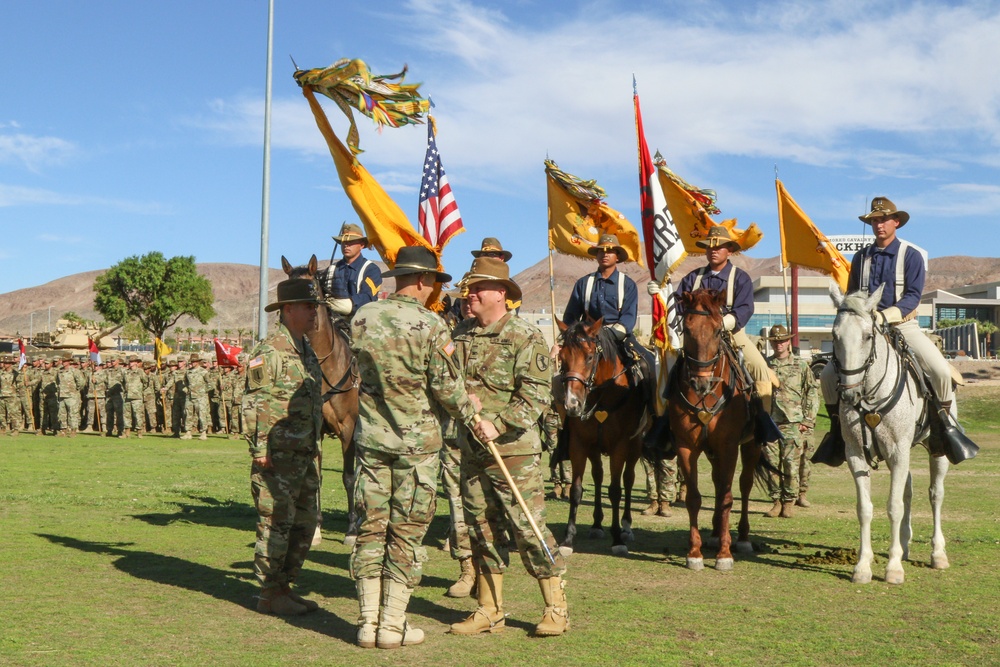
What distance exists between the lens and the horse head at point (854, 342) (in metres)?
8.59

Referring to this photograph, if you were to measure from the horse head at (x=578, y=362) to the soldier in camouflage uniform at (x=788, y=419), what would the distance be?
14.1 ft

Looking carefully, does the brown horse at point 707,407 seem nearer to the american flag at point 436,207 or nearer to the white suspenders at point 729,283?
the white suspenders at point 729,283

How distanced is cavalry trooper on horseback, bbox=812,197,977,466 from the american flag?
21.3 ft

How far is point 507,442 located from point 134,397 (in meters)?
23.8

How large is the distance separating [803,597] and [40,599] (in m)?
6.25

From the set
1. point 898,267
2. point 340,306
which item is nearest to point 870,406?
point 898,267

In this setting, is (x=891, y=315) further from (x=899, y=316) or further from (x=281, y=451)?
(x=281, y=451)

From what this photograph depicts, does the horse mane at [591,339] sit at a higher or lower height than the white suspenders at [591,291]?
lower

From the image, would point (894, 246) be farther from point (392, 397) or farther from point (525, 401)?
point (392, 397)

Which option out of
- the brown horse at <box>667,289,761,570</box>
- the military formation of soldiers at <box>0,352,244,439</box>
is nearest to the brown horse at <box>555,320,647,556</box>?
the brown horse at <box>667,289,761,570</box>

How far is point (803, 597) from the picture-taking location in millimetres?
8031

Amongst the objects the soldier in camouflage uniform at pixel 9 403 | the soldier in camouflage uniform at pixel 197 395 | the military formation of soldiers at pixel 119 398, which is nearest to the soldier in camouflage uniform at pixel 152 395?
the military formation of soldiers at pixel 119 398

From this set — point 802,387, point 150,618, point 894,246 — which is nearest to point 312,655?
point 150,618

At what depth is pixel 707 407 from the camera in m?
9.32
